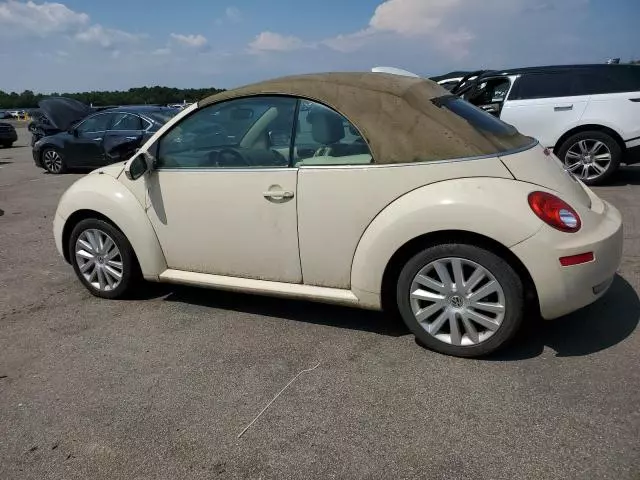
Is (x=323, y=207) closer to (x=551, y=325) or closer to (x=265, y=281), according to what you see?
(x=265, y=281)

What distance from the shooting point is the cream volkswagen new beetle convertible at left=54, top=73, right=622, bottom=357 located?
9.58ft

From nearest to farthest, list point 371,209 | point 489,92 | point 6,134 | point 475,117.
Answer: point 371,209, point 475,117, point 489,92, point 6,134

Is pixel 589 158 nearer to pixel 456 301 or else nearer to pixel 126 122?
pixel 456 301

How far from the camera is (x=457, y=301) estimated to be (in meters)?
3.07

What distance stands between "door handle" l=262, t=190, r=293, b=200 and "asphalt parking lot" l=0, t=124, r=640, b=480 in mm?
899

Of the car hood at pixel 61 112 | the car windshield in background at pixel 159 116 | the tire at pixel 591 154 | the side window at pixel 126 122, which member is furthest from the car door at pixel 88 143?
the tire at pixel 591 154

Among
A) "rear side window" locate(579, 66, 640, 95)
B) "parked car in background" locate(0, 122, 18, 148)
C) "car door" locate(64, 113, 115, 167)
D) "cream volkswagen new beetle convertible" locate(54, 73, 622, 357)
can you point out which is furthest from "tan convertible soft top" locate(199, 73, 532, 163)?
"parked car in background" locate(0, 122, 18, 148)

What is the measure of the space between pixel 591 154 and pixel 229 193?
634 cm

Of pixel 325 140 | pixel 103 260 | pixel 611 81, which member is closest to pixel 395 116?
pixel 325 140

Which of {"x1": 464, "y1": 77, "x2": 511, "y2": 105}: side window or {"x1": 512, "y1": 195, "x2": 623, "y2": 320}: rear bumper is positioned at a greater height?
{"x1": 464, "y1": 77, "x2": 511, "y2": 105}: side window

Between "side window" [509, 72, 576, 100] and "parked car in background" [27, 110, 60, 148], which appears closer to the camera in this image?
"side window" [509, 72, 576, 100]

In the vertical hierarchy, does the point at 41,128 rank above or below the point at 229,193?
below

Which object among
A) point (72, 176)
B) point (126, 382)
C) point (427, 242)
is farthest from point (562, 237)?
point (72, 176)

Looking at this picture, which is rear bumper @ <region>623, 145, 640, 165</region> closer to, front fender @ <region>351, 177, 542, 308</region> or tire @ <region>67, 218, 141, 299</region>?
front fender @ <region>351, 177, 542, 308</region>
